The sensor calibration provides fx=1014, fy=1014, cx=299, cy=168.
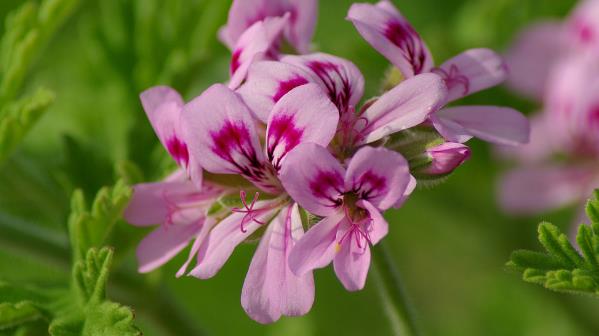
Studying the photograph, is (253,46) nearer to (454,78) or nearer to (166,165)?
(454,78)

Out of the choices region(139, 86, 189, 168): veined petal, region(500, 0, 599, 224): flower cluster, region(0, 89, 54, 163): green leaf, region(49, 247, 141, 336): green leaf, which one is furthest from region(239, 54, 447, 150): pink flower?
region(500, 0, 599, 224): flower cluster

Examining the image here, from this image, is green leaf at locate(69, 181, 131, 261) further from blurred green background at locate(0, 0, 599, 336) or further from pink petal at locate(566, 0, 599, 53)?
pink petal at locate(566, 0, 599, 53)

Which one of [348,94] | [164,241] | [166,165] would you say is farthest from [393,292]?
[166,165]

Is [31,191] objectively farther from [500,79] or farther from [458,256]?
[458,256]

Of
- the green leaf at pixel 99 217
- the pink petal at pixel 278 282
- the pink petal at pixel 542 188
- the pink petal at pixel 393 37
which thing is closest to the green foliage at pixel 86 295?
the green leaf at pixel 99 217

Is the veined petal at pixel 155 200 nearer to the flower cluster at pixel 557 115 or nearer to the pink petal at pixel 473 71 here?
the pink petal at pixel 473 71

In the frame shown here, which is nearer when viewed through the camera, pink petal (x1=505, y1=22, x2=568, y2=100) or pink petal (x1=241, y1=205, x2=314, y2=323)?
pink petal (x1=241, y1=205, x2=314, y2=323)

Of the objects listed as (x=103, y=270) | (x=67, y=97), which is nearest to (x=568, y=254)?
(x=103, y=270)
